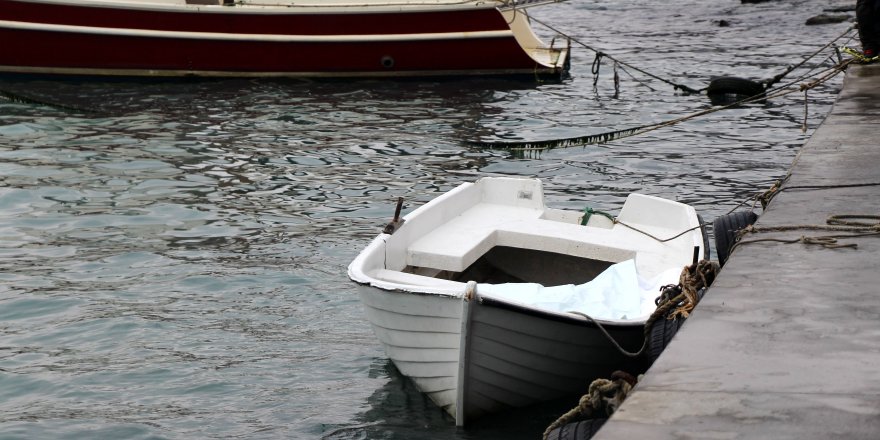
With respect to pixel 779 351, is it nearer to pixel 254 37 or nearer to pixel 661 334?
pixel 661 334

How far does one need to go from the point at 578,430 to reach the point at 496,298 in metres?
1.04

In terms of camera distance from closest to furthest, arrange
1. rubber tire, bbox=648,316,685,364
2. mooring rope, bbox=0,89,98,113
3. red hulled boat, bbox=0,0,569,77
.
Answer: rubber tire, bbox=648,316,685,364
mooring rope, bbox=0,89,98,113
red hulled boat, bbox=0,0,569,77

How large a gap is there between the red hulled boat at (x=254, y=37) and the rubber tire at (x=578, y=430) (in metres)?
14.1

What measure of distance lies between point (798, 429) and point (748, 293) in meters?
1.70

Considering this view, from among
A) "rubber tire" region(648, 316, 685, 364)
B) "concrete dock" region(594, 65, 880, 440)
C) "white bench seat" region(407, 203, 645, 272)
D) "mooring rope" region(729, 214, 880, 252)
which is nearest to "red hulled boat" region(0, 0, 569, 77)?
"white bench seat" region(407, 203, 645, 272)

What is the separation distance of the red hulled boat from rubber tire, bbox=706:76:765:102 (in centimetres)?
349

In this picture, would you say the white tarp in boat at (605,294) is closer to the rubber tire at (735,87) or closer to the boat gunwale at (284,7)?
the rubber tire at (735,87)

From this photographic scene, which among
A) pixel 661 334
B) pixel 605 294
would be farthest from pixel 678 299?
pixel 605 294

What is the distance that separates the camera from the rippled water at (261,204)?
661 centimetres

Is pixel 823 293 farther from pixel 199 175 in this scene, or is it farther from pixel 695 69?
pixel 695 69

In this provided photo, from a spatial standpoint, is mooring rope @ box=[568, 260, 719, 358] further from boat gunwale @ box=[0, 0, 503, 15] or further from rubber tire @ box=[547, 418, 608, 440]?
boat gunwale @ box=[0, 0, 503, 15]

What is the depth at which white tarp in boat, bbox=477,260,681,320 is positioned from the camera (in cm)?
631

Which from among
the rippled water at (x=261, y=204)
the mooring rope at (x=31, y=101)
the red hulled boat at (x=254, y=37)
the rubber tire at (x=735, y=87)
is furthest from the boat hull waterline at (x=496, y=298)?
the red hulled boat at (x=254, y=37)

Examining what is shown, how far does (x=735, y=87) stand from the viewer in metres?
17.4
